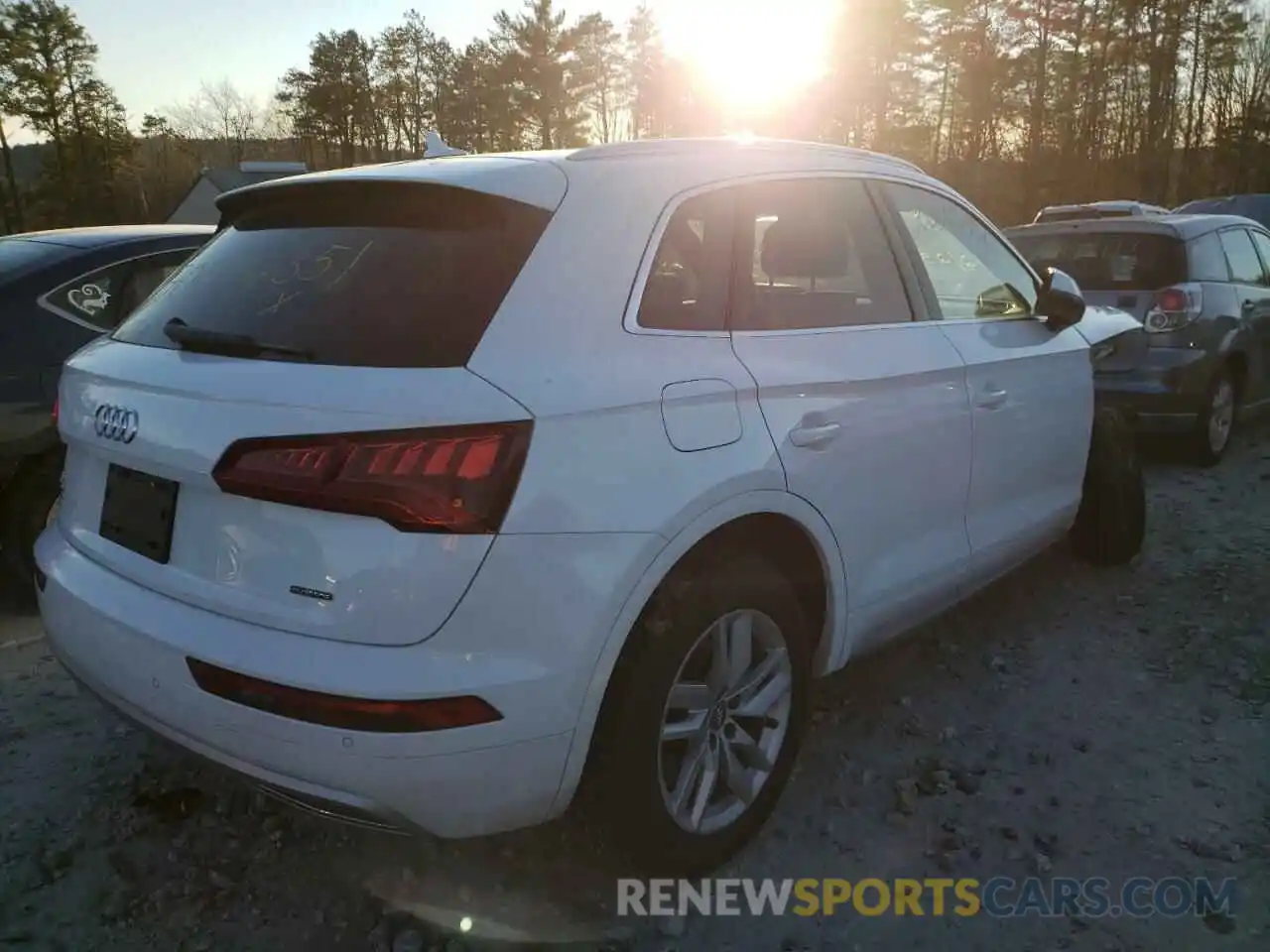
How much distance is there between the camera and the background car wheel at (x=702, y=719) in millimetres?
2234

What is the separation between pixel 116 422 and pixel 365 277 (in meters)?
0.65

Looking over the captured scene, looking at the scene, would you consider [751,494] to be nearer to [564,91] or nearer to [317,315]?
[317,315]

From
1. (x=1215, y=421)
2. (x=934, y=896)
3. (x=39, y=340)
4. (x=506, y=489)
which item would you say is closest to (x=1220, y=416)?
(x=1215, y=421)

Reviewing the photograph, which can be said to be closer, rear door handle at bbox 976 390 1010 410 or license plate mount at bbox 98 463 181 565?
license plate mount at bbox 98 463 181 565

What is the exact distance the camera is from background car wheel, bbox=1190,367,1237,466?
6461 mm

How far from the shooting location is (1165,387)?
637 centimetres

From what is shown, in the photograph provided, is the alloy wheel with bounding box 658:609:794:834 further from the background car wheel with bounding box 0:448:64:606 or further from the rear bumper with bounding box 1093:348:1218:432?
the rear bumper with bounding box 1093:348:1218:432

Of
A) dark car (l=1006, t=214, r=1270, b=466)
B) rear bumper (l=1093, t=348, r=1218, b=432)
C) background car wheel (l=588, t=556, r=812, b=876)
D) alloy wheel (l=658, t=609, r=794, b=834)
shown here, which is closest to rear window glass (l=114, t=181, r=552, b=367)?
background car wheel (l=588, t=556, r=812, b=876)

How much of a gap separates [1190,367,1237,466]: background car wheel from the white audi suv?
4281 mm

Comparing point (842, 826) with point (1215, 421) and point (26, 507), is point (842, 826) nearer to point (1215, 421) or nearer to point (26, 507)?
point (26, 507)

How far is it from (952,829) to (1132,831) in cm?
48

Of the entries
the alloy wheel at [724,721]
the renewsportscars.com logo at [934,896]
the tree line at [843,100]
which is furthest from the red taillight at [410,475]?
the tree line at [843,100]

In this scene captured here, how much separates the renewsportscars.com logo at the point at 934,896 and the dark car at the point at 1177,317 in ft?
14.0

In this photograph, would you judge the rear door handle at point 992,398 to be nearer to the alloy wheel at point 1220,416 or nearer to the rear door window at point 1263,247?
the alloy wheel at point 1220,416
